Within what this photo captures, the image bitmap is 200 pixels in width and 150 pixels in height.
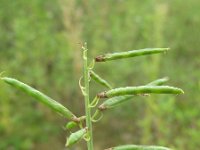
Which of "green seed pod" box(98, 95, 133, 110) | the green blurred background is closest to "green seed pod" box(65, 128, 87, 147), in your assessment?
"green seed pod" box(98, 95, 133, 110)

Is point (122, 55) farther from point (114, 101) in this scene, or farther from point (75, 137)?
point (75, 137)

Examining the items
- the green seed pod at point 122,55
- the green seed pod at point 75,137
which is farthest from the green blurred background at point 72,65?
the green seed pod at point 75,137

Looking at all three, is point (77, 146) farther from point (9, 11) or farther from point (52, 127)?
point (9, 11)

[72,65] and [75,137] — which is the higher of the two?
[72,65]

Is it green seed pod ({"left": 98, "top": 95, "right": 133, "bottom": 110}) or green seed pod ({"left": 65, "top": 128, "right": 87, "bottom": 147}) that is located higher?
green seed pod ({"left": 98, "top": 95, "right": 133, "bottom": 110})

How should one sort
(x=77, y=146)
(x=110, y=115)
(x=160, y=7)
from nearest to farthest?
(x=160, y=7) → (x=77, y=146) → (x=110, y=115)

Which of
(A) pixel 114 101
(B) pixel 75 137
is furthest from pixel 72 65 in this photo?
(B) pixel 75 137

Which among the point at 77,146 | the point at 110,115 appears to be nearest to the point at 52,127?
the point at 77,146

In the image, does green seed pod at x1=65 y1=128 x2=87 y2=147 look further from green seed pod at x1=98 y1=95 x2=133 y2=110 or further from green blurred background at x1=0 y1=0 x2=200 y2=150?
Result: green blurred background at x1=0 y1=0 x2=200 y2=150
